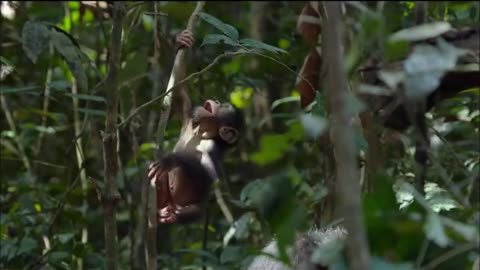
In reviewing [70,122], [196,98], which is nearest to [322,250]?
[196,98]

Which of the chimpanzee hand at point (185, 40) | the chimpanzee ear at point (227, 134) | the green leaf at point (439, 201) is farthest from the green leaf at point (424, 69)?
the chimpanzee ear at point (227, 134)

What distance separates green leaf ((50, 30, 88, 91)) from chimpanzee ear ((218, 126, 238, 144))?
0.93 meters

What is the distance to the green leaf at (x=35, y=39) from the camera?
321 centimetres

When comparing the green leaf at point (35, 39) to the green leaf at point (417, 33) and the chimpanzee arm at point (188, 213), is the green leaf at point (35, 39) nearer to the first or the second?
the chimpanzee arm at point (188, 213)

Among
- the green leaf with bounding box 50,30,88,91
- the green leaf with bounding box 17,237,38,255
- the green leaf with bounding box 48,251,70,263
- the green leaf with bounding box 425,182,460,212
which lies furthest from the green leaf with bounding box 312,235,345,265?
the green leaf with bounding box 17,237,38,255

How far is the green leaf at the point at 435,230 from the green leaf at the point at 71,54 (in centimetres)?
171

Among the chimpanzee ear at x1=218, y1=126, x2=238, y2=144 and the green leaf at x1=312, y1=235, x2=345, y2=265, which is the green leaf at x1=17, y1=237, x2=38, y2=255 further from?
the green leaf at x1=312, y1=235, x2=345, y2=265

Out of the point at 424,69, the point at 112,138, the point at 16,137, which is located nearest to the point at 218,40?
the point at 112,138

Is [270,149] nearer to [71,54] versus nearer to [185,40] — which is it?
[71,54]

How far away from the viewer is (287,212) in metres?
1.54

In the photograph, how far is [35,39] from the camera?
3.24 meters

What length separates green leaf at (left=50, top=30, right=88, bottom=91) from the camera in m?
3.00

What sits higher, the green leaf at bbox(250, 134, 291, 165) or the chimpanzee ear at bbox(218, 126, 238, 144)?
the green leaf at bbox(250, 134, 291, 165)

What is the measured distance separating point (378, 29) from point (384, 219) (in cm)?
31
